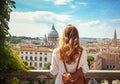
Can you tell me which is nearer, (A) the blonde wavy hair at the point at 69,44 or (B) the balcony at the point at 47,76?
(A) the blonde wavy hair at the point at 69,44

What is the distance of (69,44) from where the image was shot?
3262mm

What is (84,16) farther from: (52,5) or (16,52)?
(16,52)

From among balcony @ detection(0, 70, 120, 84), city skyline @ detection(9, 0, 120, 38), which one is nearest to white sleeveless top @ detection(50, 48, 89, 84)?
balcony @ detection(0, 70, 120, 84)

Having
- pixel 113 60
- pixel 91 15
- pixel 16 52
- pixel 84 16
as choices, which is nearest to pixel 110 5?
pixel 91 15

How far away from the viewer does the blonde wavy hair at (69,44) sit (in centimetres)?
327

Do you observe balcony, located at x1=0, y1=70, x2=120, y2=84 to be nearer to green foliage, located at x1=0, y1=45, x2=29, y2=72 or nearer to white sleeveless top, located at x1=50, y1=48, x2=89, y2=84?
green foliage, located at x1=0, y1=45, x2=29, y2=72

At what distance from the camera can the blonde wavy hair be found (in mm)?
3266

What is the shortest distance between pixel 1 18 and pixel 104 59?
179 feet

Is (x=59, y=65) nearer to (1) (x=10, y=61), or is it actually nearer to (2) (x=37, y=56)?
(1) (x=10, y=61)

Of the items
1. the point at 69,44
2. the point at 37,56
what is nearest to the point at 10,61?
the point at 69,44

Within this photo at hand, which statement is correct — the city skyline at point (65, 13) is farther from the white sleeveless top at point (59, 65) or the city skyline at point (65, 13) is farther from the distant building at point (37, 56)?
the white sleeveless top at point (59, 65)

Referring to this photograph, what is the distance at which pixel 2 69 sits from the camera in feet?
12.7

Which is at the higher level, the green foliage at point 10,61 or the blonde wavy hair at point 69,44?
the blonde wavy hair at point 69,44

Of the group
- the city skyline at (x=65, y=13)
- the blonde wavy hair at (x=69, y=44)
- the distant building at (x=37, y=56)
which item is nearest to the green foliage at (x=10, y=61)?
the blonde wavy hair at (x=69, y=44)
